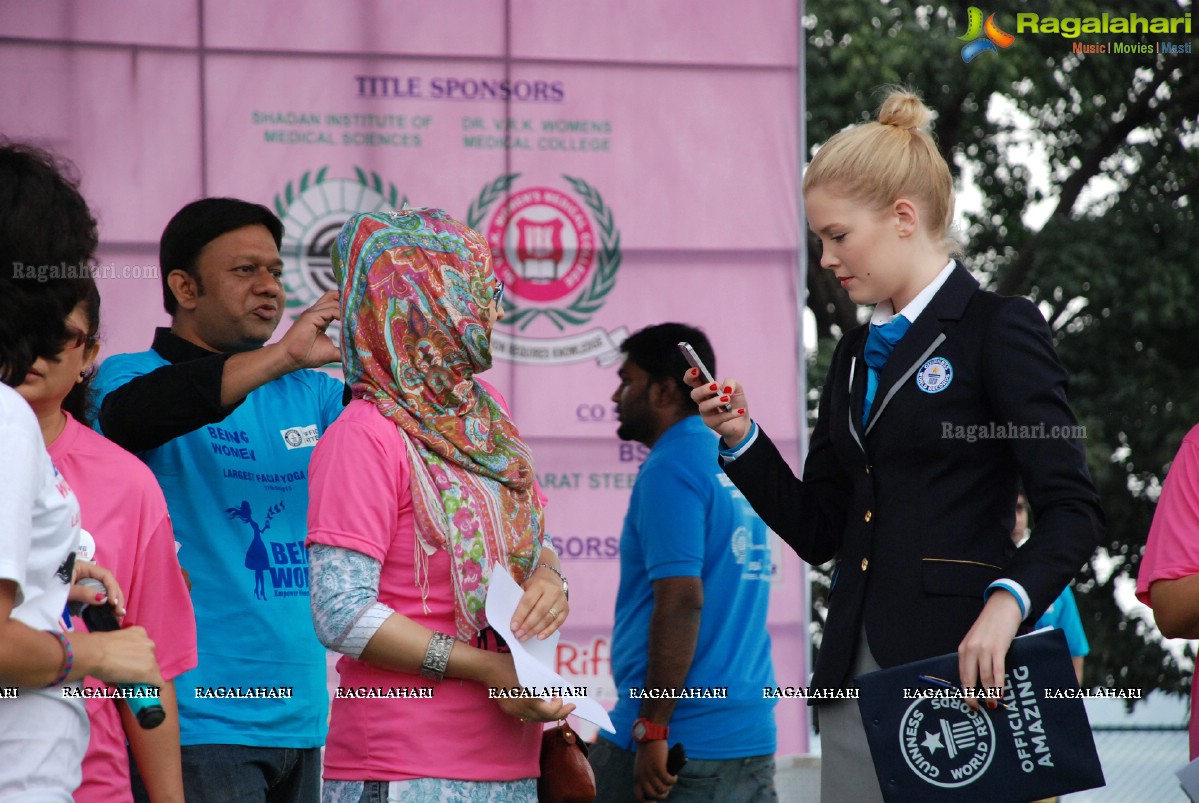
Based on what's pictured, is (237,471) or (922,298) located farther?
(237,471)

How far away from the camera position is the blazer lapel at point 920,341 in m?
1.94

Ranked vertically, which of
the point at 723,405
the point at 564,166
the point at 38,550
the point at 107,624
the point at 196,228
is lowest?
the point at 107,624

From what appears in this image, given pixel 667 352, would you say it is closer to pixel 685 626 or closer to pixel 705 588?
pixel 705 588

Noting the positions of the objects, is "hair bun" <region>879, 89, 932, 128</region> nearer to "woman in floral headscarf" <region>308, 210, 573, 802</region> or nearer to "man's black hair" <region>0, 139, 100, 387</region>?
"woman in floral headscarf" <region>308, 210, 573, 802</region>

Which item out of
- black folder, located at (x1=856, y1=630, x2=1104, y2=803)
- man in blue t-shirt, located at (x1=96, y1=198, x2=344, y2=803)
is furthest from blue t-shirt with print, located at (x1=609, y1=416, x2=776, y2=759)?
black folder, located at (x1=856, y1=630, x2=1104, y2=803)

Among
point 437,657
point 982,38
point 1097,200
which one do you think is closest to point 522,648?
point 437,657

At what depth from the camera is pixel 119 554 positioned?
185cm

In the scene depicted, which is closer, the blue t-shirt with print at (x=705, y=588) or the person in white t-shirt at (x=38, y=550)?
the person in white t-shirt at (x=38, y=550)

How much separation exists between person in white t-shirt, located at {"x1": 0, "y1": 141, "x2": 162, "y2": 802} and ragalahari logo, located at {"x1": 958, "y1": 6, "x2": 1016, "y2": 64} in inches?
187

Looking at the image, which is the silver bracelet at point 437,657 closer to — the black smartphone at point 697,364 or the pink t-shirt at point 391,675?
the pink t-shirt at point 391,675

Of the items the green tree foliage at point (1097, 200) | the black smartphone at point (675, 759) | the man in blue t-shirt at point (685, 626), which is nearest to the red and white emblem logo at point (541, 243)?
the man in blue t-shirt at point (685, 626)

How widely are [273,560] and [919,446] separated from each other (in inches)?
52.5

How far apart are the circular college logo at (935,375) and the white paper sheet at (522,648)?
2.27ft

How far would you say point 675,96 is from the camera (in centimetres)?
437
